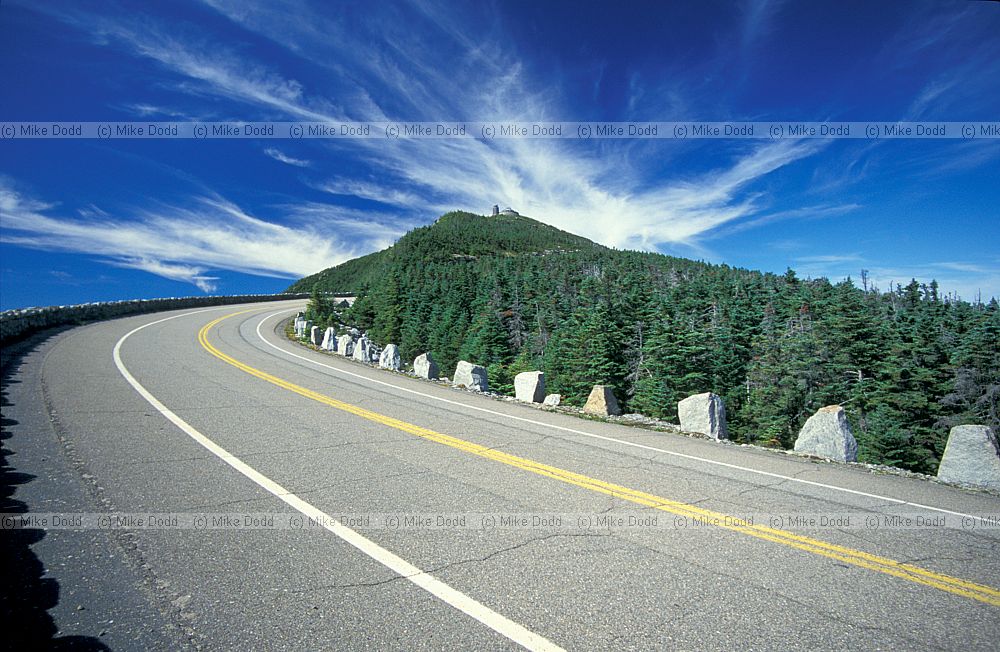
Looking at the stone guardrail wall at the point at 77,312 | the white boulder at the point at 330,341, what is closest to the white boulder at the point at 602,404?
the white boulder at the point at 330,341

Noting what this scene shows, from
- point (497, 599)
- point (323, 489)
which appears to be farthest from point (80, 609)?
point (497, 599)

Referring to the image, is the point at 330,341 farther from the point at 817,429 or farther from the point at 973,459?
the point at 973,459

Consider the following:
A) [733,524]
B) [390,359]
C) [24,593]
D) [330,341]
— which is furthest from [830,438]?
[330,341]

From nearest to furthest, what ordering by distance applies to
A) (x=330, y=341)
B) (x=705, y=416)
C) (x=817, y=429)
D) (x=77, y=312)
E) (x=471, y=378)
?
(x=817, y=429) → (x=705, y=416) → (x=471, y=378) → (x=330, y=341) → (x=77, y=312)

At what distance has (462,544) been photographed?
3801mm

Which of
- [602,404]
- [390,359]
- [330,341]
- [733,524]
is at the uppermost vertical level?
[330,341]

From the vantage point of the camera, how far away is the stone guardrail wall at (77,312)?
51.5 ft

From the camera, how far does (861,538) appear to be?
14.0 ft

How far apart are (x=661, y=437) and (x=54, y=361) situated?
48.9 feet

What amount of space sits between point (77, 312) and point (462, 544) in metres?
27.8

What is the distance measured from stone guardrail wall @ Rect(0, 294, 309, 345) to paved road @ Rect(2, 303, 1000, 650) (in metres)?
11.6

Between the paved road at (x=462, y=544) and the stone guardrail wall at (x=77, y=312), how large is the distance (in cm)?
1157

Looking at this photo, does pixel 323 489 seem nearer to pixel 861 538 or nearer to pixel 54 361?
pixel 861 538

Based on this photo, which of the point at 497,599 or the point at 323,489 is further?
the point at 323,489
